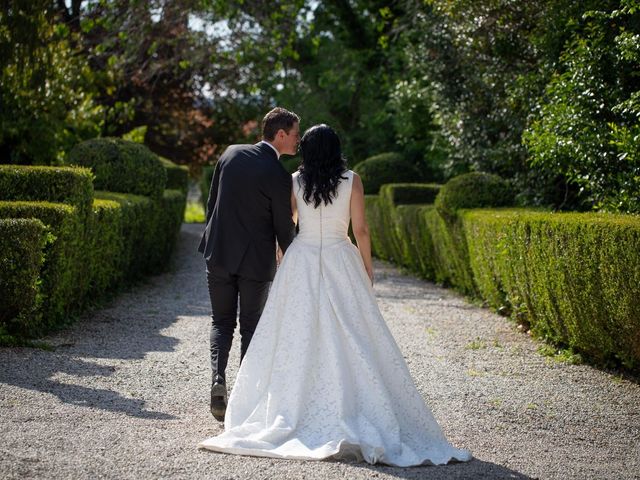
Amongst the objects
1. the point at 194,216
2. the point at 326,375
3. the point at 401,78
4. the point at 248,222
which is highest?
the point at 401,78

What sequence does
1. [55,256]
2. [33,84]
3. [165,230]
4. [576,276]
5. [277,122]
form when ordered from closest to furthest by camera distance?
[277,122] < [576,276] < [55,256] < [33,84] < [165,230]

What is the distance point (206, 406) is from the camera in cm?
614

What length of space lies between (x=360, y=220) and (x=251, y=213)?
0.69 m

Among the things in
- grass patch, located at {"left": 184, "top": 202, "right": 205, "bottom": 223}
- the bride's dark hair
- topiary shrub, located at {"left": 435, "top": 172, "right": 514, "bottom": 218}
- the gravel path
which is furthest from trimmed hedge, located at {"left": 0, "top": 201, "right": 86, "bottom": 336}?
grass patch, located at {"left": 184, "top": 202, "right": 205, "bottom": 223}

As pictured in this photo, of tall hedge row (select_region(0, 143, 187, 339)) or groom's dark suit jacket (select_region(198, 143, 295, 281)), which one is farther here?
tall hedge row (select_region(0, 143, 187, 339))

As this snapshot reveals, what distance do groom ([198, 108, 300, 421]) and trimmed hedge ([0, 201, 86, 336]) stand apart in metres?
2.96

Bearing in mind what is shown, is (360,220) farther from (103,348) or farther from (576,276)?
(103,348)

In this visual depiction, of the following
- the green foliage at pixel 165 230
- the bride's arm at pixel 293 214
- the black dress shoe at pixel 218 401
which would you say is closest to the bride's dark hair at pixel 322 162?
the bride's arm at pixel 293 214

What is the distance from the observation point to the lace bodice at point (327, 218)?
5.47 metres

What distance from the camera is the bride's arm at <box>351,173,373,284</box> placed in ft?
17.9

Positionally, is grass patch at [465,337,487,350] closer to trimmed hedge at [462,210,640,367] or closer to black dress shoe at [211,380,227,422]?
trimmed hedge at [462,210,640,367]

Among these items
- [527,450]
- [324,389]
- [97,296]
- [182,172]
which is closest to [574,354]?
[527,450]

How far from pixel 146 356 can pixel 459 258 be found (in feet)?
19.6

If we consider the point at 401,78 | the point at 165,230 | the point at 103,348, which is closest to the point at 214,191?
the point at 103,348
